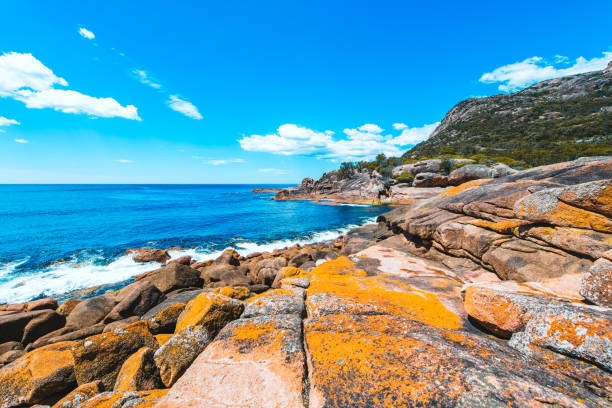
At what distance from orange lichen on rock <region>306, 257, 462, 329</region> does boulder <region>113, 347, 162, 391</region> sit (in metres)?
3.62

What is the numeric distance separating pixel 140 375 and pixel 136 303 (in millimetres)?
7798

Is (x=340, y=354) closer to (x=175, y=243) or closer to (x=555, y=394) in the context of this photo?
(x=555, y=394)

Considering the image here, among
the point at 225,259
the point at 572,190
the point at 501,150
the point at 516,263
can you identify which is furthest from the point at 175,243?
the point at 501,150

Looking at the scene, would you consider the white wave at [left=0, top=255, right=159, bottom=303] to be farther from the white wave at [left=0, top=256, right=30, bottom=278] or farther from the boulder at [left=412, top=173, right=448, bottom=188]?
the boulder at [left=412, top=173, right=448, bottom=188]

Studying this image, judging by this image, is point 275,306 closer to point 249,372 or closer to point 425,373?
point 249,372

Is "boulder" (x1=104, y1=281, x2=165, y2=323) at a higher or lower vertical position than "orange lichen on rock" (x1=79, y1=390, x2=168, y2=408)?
lower

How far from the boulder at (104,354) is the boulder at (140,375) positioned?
1.87ft

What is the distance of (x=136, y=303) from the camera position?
10656 millimetres

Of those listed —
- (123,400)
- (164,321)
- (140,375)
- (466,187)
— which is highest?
(466,187)

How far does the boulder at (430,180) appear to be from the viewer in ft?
197

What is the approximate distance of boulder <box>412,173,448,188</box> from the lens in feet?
197

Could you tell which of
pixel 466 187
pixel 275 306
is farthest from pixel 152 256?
pixel 466 187

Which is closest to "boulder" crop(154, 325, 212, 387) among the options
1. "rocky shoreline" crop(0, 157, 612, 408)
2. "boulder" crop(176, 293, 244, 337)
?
"rocky shoreline" crop(0, 157, 612, 408)

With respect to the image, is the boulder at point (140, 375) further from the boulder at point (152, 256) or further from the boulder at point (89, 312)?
the boulder at point (152, 256)
